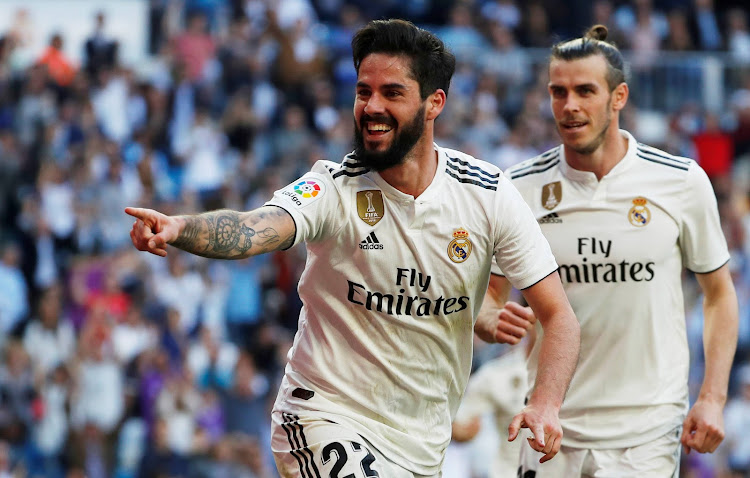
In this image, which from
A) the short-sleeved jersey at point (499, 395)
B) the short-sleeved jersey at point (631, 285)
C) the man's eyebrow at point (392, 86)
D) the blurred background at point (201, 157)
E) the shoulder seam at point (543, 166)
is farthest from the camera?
the blurred background at point (201, 157)

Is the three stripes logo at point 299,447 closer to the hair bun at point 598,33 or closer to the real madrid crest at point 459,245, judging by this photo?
the real madrid crest at point 459,245

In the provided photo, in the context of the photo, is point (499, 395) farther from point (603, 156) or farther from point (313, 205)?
point (313, 205)

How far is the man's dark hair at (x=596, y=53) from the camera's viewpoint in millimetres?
6805

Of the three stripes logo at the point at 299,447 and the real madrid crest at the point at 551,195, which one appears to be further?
the real madrid crest at the point at 551,195

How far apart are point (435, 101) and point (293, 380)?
1.46 m

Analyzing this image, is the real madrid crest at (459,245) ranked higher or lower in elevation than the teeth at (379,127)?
lower

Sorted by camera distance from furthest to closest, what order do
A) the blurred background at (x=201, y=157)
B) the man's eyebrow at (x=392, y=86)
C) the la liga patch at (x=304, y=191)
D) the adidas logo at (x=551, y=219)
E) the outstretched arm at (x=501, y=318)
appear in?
the blurred background at (x=201, y=157) < the adidas logo at (x=551, y=219) < the outstretched arm at (x=501, y=318) < the man's eyebrow at (x=392, y=86) < the la liga patch at (x=304, y=191)

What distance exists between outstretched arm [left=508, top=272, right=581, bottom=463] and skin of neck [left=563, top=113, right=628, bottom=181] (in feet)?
3.95

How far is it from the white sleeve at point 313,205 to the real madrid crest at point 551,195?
1568 millimetres

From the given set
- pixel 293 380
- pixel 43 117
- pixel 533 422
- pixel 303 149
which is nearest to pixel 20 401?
pixel 43 117

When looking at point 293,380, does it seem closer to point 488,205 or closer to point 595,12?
point 488,205

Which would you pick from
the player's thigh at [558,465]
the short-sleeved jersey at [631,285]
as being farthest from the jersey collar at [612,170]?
the player's thigh at [558,465]

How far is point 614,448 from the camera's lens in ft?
21.3

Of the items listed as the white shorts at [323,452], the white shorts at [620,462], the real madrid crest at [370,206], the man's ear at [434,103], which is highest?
the man's ear at [434,103]
